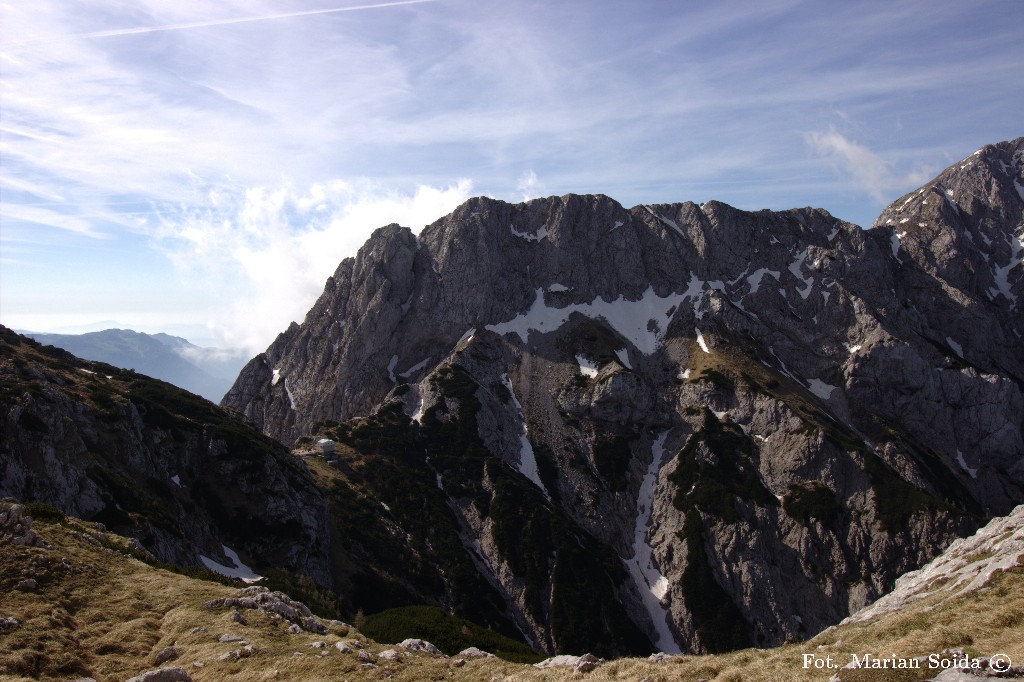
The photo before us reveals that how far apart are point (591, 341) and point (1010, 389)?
393 feet

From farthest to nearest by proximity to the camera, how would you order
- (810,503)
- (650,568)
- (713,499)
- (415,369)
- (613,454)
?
(415,369) → (613,454) → (713,499) → (810,503) → (650,568)

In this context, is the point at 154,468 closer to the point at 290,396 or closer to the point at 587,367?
the point at 290,396

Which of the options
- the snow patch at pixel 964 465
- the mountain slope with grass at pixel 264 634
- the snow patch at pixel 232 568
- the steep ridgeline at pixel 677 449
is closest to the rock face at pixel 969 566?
the mountain slope with grass at pixel 264 634

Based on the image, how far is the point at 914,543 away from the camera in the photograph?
127 metres

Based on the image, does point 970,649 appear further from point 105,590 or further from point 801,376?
point 801,376

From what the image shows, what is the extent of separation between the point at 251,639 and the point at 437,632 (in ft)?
154

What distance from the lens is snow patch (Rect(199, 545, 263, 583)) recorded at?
76.1m

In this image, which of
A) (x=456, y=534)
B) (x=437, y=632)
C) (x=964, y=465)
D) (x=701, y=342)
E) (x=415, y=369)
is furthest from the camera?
(x=415, y=369)

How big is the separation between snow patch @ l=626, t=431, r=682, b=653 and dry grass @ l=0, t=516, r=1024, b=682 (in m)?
101

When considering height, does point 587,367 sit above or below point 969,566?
above

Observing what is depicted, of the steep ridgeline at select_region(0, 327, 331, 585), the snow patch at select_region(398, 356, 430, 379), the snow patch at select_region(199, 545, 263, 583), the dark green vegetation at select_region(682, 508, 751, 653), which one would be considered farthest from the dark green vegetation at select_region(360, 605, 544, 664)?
the snow patch at select_region(398, 356, 430, 379)

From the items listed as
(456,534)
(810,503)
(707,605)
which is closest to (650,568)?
(707,605)

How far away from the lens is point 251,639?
101ft

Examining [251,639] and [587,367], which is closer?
[251,639]
